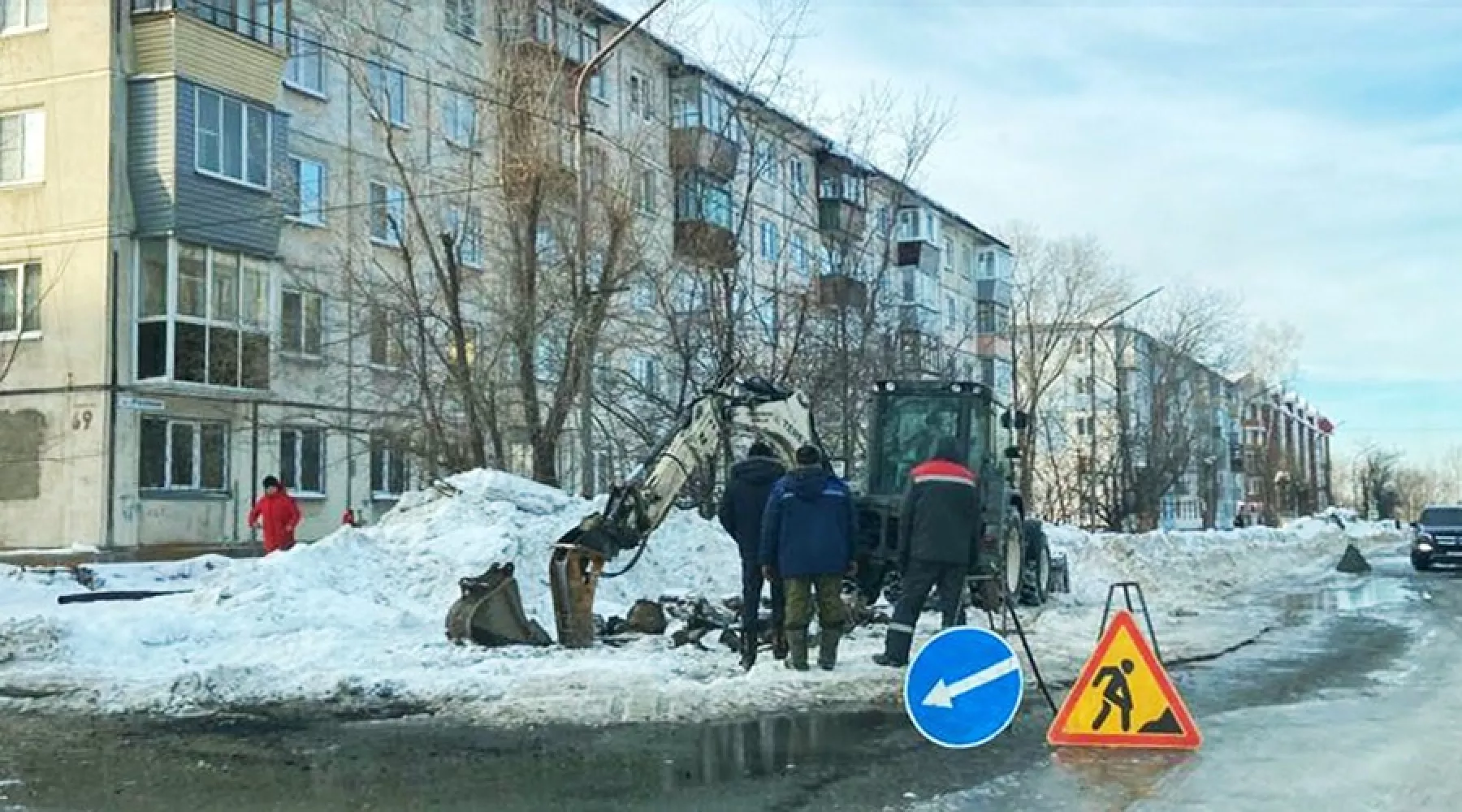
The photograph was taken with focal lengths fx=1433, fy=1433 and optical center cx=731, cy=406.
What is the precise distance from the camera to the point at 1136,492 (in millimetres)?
53344

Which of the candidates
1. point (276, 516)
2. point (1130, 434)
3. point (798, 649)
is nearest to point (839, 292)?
point (276, 516)

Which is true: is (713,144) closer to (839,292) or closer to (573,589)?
(839,292)

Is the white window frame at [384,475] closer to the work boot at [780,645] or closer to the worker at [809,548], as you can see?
the work boot at [780,645]

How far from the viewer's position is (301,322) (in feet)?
101

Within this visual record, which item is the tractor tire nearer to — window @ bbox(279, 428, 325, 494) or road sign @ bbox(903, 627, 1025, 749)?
road sign @ bbox(903, 627, 1025, 749)

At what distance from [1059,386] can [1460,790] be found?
65.9 meters

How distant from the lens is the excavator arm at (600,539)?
44.0ft

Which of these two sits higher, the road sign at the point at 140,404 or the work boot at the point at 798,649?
the road sign at the point at 140,404

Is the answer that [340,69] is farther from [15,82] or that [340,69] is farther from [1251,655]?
[1251,655]

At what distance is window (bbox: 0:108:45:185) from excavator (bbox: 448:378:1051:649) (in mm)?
17501

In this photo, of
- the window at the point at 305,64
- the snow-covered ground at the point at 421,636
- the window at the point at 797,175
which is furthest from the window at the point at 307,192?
the snow-covered ground at the point at 421,636

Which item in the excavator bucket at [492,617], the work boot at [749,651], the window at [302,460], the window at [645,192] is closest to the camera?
the work boot at [749,651]

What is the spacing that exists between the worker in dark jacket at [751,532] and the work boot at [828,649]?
486mm

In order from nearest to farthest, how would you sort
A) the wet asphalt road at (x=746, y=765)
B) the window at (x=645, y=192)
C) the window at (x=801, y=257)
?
the wet asphalt road at (x=746, y=765), the window at (x=645, y=192), the window at (x=801, y=257)
